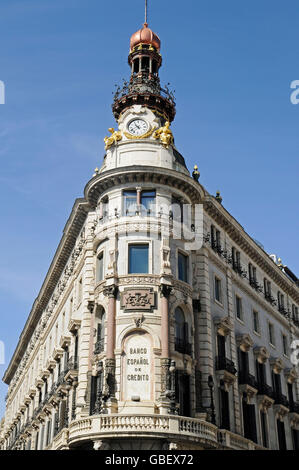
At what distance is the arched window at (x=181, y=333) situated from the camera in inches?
1679

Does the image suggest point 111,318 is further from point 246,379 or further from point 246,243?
point 246,243

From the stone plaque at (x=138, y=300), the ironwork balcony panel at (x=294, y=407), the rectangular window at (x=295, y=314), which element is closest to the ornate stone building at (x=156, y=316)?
the stone plaque at (x=138, y=300)

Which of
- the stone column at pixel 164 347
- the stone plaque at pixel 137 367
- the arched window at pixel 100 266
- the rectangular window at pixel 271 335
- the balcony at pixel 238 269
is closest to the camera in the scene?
the stone column at pixel 164 347

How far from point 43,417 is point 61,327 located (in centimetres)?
837

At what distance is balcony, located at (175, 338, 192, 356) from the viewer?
42.4 m

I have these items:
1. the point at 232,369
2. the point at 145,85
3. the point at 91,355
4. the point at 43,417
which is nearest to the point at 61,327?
the point at 43,417

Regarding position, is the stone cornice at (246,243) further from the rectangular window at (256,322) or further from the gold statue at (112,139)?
the gold statue at (112,139)

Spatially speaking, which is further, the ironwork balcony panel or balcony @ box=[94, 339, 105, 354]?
the ironwork balcony panel

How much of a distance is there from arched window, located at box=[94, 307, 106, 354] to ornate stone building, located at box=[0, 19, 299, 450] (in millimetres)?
82

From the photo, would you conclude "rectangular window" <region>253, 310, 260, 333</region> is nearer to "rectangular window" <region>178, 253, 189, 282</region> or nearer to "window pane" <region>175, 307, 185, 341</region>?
"rectangular window" <region>178, 253, 189, 282</region>

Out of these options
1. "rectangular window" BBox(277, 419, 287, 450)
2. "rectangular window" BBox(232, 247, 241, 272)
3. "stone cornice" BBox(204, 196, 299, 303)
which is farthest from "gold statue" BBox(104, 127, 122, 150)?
"rectangular window" BBox(277, 419, 287, 450)

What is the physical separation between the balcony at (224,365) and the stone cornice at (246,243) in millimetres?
12316

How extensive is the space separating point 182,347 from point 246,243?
1751 cm
